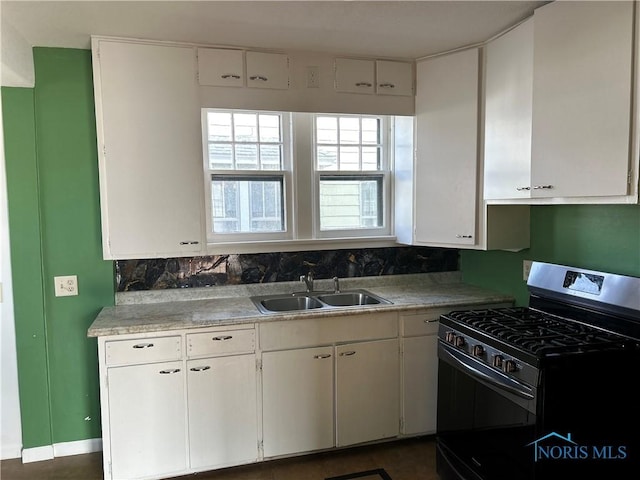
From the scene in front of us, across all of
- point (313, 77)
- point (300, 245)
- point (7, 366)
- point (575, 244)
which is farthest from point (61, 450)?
point (575, 244)

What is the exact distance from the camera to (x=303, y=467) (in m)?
2.59

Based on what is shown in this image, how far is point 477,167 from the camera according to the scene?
8.71 feet

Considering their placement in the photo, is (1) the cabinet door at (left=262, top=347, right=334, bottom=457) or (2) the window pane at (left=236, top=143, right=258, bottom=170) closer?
(1) the cabinet door at (left=262, top=347, right=334, bottom=457)

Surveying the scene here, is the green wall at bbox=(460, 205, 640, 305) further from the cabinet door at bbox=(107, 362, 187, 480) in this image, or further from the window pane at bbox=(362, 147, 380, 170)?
the cabinet door at bbox=(107, 362, 187, 480)

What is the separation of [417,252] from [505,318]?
110 centimetres

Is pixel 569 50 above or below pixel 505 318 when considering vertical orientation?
above

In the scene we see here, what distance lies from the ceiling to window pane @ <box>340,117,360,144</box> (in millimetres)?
590

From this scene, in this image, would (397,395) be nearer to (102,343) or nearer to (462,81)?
(102,343)

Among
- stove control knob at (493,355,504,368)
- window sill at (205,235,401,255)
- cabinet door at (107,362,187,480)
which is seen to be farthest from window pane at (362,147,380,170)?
cabinet door at (107,362,187,480)

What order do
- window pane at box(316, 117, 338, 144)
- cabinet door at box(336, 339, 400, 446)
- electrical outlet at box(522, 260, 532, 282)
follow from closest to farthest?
1. cabinet door at box(336, 339, 400, 446)
2. electrical outlet at box(522, 260, 532, 282)
3. window pane at box(316, 117, 338, 144)

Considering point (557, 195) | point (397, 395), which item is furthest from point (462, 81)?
point (397, 395)

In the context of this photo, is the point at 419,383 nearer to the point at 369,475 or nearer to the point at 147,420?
the point at 369,475

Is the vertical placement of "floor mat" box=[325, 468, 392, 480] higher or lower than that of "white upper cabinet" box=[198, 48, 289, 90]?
lower

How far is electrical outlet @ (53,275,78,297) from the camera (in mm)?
2699
